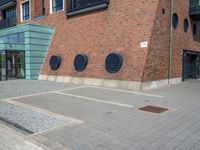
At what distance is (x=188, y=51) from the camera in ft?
56.5

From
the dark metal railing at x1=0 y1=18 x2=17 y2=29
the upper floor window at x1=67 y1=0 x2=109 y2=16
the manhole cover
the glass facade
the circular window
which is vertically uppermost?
the dark metal railing at x1=0 y1=18 x2=17 y2=29

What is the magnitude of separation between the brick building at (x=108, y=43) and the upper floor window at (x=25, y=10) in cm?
148

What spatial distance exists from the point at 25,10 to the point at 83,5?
10302 mm

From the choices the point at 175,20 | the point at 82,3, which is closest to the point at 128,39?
the point at 175,20

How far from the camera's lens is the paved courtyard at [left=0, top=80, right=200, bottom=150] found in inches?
184

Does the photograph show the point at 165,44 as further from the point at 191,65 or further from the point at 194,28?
the point at 194,28

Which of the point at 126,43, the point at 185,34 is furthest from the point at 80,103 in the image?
the point at 185,34

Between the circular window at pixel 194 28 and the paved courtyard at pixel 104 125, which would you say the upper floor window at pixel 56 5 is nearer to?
the circular window at pixel 194 28

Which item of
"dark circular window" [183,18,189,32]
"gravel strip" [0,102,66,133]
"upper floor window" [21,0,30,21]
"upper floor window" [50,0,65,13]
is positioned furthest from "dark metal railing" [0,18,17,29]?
"gravel strip" [0,102,66,133]

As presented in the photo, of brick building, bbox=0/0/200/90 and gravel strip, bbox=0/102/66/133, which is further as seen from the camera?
brick building, bbox=0/0/200/90

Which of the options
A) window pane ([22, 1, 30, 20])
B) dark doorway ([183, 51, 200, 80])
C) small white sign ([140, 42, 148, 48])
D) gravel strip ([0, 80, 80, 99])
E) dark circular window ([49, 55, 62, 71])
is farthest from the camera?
window pane ([22, 1, 30, 20])

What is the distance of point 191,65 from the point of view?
718 inches

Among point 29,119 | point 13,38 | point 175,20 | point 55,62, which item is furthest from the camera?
point 13,38

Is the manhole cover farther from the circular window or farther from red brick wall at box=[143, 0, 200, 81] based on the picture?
the circular window
